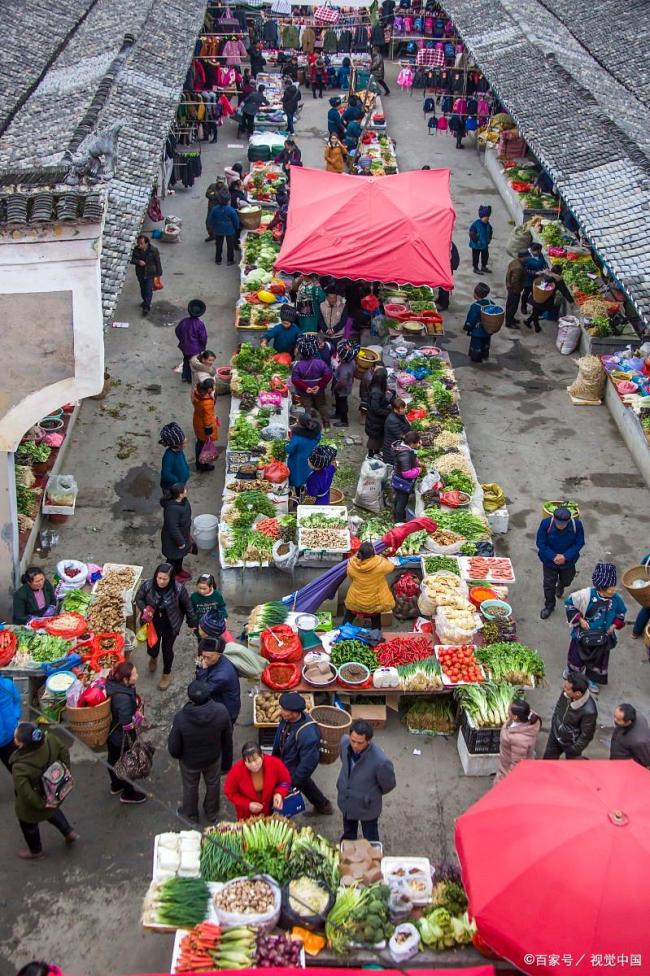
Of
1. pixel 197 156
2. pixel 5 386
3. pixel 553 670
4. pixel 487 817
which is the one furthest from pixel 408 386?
pixel 197 156

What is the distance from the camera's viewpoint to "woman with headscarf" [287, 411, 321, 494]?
1167 cm

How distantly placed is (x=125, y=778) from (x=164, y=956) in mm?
1329

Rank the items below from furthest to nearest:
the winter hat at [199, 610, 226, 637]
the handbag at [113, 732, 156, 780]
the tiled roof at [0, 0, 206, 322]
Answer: the tiled roof at [0, 0, 206, 322] < the winter hat at [199, 610, 226, 637] < the handbag at [113, 732, 156, 780]

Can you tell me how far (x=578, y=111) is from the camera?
1906 centimetres

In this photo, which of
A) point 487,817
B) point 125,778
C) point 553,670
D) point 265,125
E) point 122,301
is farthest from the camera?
point 265,125

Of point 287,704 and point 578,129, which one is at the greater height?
point 578,129

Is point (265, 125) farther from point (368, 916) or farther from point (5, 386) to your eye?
point (368, 916)

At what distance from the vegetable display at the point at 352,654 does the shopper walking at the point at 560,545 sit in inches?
86.8

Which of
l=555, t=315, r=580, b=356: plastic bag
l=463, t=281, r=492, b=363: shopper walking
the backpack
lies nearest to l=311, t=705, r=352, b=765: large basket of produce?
the backpack

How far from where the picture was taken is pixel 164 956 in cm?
755

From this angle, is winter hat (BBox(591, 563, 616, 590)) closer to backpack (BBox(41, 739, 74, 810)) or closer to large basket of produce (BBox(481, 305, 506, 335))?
backpack (BBox(41, 739, 74, 810))

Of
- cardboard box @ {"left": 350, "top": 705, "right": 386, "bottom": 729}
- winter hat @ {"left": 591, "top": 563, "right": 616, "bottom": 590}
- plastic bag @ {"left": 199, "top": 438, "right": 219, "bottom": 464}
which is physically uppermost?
winter hat @ {"left": 591, "top": 563, "right": 616, "bottom": 590}

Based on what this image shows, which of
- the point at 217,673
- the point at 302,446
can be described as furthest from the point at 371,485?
the point at 217,673

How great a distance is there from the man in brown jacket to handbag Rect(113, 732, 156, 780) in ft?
35.3
